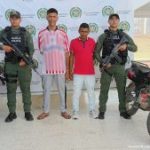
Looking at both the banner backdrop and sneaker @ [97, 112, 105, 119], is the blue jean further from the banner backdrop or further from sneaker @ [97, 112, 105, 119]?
the banner backdrop

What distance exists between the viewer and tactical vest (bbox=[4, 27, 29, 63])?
457 cm

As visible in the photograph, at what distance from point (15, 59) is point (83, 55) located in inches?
34.1

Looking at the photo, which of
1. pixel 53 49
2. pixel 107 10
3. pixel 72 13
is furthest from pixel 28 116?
pixel 107 10

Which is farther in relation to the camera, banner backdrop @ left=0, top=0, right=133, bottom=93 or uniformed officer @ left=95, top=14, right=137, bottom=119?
banner backdrop @ left=0, top=0, right=133, bottom=93

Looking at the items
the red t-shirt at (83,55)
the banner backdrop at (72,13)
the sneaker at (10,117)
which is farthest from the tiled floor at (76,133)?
the banner backdrop at (72,13)

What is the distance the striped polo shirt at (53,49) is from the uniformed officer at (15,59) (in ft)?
0.61

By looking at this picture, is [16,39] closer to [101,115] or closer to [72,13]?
[72,13]

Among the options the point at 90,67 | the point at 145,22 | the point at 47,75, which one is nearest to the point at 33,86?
the point at 47,75

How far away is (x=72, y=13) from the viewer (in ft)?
17.4

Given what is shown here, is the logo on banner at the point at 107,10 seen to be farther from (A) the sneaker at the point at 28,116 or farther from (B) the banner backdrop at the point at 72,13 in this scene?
(A) the sneaker at the point at 28,116

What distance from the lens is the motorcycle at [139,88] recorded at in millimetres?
4289

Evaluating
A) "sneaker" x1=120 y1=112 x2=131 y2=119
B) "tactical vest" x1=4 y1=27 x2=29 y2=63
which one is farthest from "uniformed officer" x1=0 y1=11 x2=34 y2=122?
"sneaker" x1=120 y1=112 x2=131 y2=119

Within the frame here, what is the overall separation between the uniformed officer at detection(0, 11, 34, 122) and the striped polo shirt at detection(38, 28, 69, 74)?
0.19 metres

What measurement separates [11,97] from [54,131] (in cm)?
80
